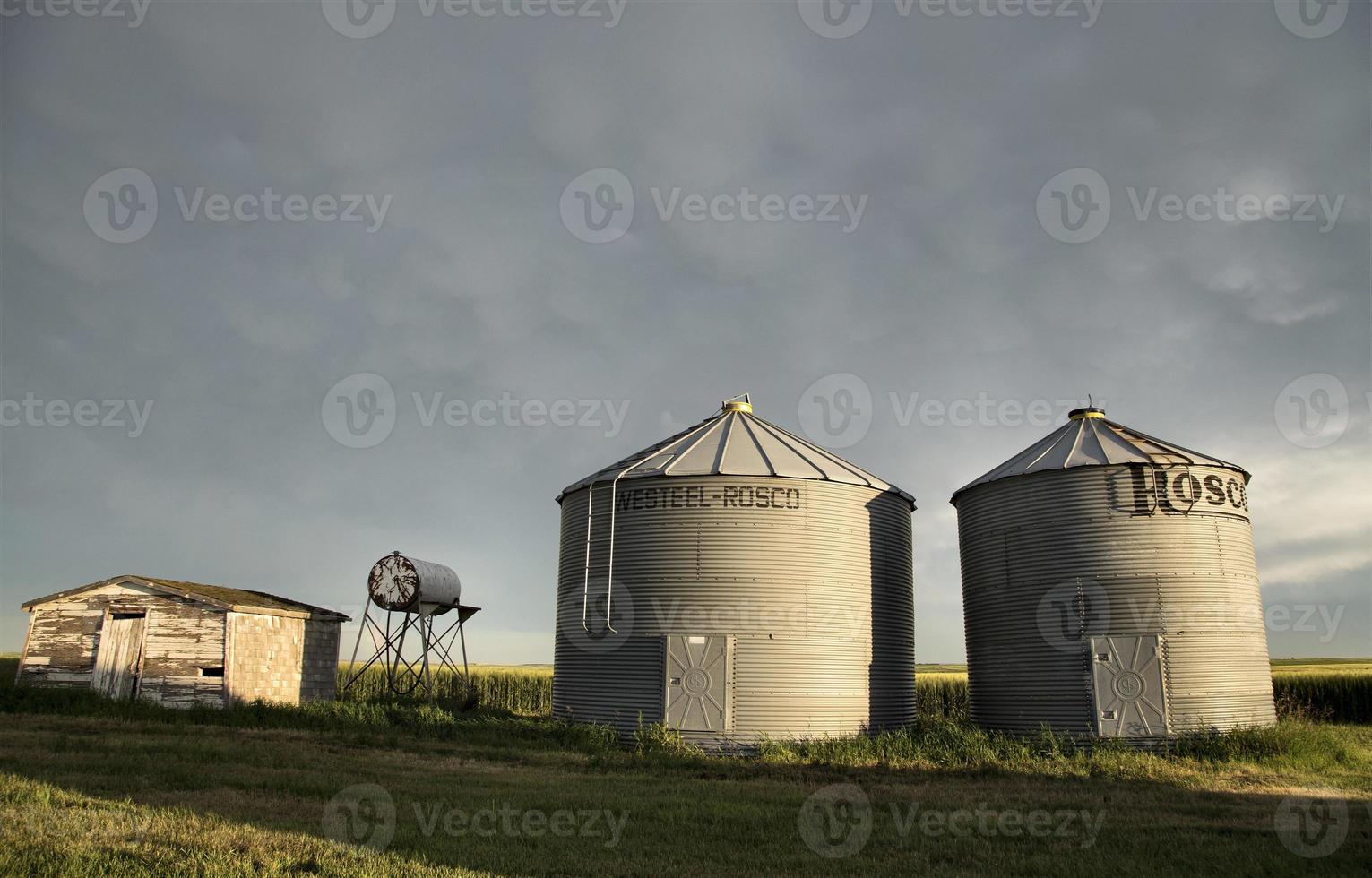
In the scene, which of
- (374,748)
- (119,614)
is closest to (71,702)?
(119,614)

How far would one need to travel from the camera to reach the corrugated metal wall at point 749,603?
2123 cm

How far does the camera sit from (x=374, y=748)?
69.1ft

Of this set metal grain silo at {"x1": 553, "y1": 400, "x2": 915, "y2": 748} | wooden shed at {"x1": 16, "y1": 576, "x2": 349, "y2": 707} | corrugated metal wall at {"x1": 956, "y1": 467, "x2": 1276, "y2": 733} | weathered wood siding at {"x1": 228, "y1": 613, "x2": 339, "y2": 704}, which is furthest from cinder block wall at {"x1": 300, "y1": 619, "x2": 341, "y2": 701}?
corrugated metal wall at {"x1": 956, "y1": 467, "x2": 1276, "y2": 733}

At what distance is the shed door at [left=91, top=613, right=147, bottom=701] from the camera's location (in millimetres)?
26094

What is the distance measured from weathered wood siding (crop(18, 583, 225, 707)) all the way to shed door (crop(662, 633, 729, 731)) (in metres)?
13.6

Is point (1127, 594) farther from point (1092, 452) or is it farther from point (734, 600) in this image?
point (734, 600)

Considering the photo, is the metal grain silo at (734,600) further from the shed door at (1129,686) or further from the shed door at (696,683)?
the shed door at (1129,686)

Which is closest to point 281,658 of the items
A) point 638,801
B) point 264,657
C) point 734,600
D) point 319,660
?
point 264,657

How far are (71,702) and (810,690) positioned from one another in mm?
20191

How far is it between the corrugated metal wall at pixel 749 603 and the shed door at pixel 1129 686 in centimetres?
484

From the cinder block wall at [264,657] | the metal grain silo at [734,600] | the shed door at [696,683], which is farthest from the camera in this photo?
the cinder block wall at [264,657]

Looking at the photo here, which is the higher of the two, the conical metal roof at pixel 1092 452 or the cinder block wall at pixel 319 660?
the conical metal roof at pixel 1092 452

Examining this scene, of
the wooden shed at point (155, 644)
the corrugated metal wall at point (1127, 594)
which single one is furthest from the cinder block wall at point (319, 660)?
the corrugated metal wall at point (1127, 594)

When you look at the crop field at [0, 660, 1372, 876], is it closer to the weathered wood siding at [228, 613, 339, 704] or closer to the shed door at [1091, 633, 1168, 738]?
the shed door at [1091, 633, 1168, 738]
